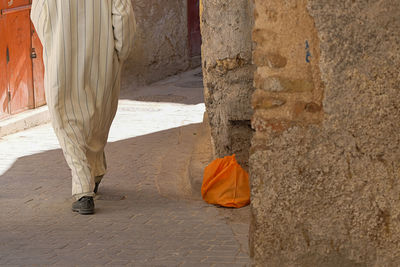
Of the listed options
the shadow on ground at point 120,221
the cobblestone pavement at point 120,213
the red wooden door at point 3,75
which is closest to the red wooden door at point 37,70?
the red wooden door at point 3,75

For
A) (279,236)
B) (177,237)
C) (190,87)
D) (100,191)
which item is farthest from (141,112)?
(279,236)

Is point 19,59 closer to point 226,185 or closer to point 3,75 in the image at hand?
point 3,75

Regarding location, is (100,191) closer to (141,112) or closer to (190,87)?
(141,112)

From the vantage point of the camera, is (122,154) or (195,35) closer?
(122,154)

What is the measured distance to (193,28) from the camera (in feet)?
46.6

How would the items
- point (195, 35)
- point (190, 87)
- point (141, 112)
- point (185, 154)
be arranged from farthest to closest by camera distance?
point (195, 35)
point (190, 87)
point (141, 112)
point (185, 154)

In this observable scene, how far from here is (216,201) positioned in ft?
17.8

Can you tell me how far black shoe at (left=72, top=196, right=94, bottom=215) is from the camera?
17.2 feet

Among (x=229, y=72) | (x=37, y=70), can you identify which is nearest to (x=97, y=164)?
(x=229, y=72)

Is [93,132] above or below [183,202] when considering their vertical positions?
above

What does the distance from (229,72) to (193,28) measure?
8.38 metres

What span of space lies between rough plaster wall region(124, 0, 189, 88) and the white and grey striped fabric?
6737mm

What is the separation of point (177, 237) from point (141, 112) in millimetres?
5525

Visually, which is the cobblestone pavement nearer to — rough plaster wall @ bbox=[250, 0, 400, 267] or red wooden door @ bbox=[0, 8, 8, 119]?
red wooden door @ bbox=[0, 8, 8, 119]
